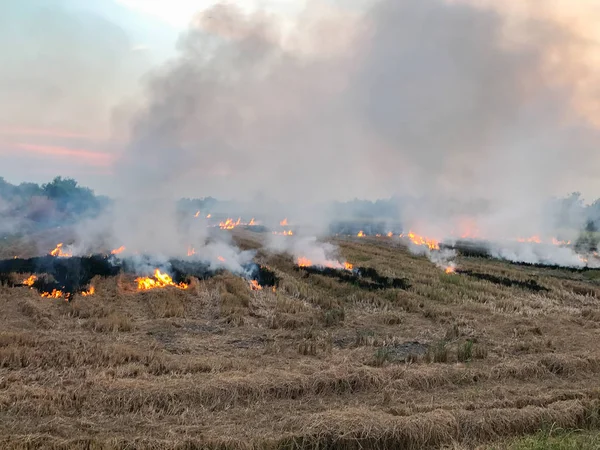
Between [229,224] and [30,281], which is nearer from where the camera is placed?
[30,281]

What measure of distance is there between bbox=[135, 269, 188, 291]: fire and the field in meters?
0.92

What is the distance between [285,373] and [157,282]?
37.0ft

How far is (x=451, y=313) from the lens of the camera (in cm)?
1502

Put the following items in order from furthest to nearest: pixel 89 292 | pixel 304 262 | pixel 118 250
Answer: pixel 304 262
pixel 118 250
pixel 89 292

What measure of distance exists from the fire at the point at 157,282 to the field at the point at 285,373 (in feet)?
3.01

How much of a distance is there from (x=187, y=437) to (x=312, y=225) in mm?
38758

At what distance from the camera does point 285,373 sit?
8.07 meters

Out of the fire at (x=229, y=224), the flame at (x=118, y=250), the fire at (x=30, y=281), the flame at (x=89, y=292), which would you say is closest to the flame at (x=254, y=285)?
the flame at (x=89, y=292)

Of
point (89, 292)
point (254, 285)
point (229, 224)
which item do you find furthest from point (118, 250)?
point (229, 224)

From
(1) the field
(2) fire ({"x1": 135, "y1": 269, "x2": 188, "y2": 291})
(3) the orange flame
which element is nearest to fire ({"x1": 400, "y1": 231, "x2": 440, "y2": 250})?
(3) the orange flame

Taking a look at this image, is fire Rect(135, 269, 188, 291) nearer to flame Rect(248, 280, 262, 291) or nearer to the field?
the field

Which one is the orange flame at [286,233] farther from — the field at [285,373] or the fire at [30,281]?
the fire at [30,281]

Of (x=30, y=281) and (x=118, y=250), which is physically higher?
(x=118, y=250)

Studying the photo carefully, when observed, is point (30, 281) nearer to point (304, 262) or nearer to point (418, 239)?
point (304, 262)
